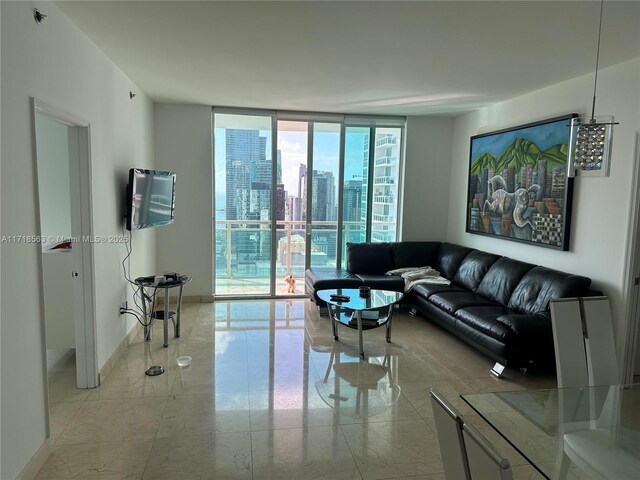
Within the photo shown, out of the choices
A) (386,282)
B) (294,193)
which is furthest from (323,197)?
(386,282)

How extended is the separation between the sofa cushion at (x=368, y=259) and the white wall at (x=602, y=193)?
5.65 ft

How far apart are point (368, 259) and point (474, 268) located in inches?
55.5

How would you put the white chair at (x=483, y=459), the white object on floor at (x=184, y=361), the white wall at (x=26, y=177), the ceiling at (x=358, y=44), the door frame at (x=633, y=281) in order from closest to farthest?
the white chair at (x=483, y=459) < the white wall at (x=26, y=177) < the ceiling at (x=358, y=44) < the door frame at (x=633, y=281) < the white object on floor at (x=184, y=361)

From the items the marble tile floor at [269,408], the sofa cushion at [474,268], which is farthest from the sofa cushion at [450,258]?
the marble tile floor at [269,408]

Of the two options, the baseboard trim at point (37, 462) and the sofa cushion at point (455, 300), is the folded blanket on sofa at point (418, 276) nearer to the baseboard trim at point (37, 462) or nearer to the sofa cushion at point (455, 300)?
the sofa cushion at point (455, 300)

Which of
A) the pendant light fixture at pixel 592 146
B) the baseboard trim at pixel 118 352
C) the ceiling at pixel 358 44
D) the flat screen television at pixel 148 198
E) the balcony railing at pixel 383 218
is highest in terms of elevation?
the ceiling at pixel 358 44

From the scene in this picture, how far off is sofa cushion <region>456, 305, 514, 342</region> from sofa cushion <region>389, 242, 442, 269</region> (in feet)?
5.79

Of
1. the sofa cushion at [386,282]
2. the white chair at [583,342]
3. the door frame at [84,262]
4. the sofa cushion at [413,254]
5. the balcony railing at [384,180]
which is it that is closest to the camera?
the white chair at [583,342]

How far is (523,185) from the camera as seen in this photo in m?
4.45

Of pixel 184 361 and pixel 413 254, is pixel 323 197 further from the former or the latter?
pixel 184 361

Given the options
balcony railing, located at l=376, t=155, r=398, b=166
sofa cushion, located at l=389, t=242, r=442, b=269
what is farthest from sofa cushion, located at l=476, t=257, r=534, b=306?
balcony railing, located at l=376, t=155, r=398, b=166

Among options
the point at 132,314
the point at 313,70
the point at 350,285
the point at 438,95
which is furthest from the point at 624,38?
the point at 132,314

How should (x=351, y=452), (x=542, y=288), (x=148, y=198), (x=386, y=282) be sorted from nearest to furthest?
(x=351, y=452), (x=542, y=288), (x=148, y=198), (x=386, y=282)

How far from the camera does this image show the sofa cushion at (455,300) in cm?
413
